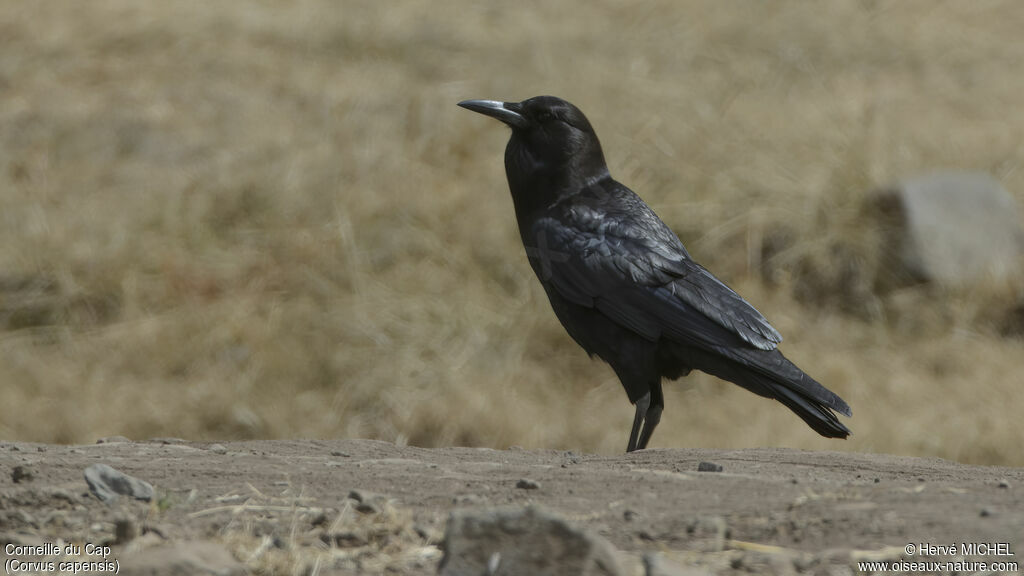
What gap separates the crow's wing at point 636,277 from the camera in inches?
217

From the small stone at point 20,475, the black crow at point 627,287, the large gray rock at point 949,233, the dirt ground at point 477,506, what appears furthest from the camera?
the large gray rock at point 949,233

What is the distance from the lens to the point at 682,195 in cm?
1155

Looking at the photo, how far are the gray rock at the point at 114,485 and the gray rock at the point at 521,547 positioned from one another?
1219mm

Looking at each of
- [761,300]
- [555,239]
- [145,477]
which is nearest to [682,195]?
[761,300]

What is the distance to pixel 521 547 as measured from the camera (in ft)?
8.12

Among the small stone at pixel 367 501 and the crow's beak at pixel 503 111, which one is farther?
the crow's beak at pixel 503 111

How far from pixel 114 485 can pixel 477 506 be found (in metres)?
1.04

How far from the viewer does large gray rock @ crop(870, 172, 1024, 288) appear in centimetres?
1050

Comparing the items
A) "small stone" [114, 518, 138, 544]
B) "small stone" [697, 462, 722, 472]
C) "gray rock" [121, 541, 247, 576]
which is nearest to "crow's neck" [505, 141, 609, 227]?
"small stone" [697, 462, 722, 472]

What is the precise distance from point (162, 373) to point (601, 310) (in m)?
5.54

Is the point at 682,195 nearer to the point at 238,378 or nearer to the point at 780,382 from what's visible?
the point at 238,378

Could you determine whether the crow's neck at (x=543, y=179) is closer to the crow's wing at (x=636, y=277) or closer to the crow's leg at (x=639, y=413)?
the crow's wing at (x=636, y=277)

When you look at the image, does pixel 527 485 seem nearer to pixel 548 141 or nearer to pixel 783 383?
pixel 783 383

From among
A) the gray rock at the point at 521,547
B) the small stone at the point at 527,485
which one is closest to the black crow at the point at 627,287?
the small stone at the point at 527,485
